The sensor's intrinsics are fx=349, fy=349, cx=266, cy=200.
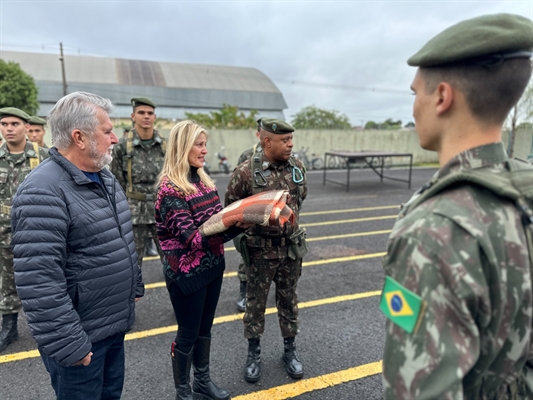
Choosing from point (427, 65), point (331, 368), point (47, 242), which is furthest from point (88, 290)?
point (331, 368)

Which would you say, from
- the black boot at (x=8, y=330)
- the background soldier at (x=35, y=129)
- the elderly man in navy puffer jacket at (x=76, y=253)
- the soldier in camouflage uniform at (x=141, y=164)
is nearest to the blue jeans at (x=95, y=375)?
the elderly man in navy puffer jacket at (x=76, y=253)

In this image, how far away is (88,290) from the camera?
167cm

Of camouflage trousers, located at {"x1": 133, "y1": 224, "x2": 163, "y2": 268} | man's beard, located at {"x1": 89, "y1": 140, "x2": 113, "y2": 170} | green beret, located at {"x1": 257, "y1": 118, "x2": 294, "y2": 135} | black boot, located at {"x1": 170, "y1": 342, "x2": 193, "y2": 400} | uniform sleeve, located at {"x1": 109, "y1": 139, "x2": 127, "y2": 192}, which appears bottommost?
black boot, located at {"x1": 170, "y1": 342, "x2": 193, "y2": 400}

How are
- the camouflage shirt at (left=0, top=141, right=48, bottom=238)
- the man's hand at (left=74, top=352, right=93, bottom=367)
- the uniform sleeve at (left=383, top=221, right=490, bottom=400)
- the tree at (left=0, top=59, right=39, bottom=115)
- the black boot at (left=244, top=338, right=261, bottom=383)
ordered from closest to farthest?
the uniform sleeve at (left=383, top=221, right=490, bottom=400) → the man's hand at (left=74, top=352, right=93, bottom=367) → the black boot at (left=244, top=338, right=261, bottom=383) → the camouflage shirt at (left=0, top=141, right=48, bottom=238) → the tree at (left=0, top=59, right=39, bottom=115)

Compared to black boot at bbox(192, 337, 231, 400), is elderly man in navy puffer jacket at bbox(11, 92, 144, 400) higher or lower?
higher

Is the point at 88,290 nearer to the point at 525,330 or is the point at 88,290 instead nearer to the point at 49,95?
the point at 525,330

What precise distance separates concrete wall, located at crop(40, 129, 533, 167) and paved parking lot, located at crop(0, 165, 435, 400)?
1158cm

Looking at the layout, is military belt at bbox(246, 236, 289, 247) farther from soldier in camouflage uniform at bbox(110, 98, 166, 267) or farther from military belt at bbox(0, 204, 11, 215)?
military belt at bbox(0, 204, 11, 215)

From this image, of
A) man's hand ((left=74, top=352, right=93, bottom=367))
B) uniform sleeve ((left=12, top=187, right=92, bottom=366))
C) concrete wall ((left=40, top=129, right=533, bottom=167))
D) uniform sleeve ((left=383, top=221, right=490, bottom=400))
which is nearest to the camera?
uniform sleeve ((left=383, top=221, right=490, bottom=400))

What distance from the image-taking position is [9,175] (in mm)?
3205

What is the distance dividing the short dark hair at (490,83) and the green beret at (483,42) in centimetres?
2

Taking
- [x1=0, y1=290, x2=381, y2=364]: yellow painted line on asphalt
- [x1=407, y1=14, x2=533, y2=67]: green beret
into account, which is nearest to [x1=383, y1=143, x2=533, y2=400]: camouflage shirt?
[x1=407, y1=14, x2=533, y2=67]: green beret

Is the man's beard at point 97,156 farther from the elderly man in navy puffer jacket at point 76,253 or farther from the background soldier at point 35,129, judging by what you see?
the background soldier at point 35,129

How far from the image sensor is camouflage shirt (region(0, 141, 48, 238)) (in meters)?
3.15
